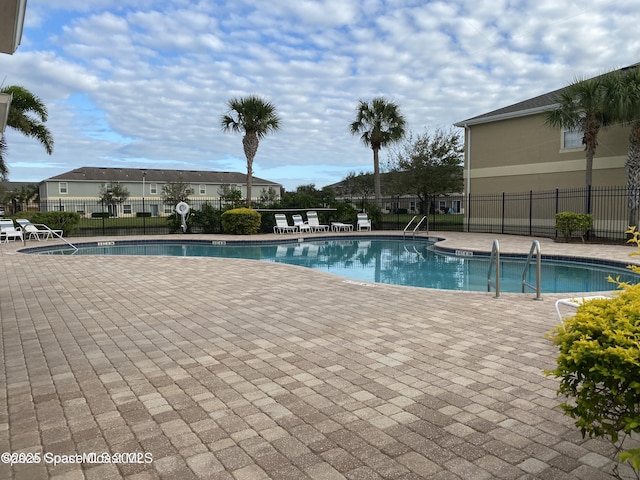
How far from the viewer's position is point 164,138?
3725 cm

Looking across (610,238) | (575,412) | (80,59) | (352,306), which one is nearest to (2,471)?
(575,412)

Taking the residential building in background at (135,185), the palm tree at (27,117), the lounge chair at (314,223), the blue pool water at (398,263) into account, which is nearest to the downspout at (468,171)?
the blue pool water at (398,263)

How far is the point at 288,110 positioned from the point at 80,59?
435 inches

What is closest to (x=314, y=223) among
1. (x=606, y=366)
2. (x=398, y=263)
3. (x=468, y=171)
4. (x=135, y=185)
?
(x=468, y=171)

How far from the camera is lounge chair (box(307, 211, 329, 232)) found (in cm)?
2162

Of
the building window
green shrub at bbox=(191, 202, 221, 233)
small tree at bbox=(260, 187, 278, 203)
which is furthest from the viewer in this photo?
small tree at bbox=(260, 187, 278, 203)

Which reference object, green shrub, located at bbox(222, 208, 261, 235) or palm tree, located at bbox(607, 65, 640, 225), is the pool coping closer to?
green shrub, located at bbox(222, 208, 261, 235)

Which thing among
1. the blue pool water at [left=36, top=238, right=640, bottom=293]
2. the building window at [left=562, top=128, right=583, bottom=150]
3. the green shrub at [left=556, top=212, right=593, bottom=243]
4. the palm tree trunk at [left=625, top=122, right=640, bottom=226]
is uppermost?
the building window at [left=562, top=128, right=583, bottom=150]

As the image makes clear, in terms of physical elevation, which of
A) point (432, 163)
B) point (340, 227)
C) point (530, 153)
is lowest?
point (340, 227)

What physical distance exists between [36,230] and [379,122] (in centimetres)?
1656

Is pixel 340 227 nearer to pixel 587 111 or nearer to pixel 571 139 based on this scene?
pixel 571 139

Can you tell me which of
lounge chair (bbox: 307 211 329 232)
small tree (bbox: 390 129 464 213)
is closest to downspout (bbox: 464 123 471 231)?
small tree (bbox: 390 129 464 213)

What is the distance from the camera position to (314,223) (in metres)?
21.7

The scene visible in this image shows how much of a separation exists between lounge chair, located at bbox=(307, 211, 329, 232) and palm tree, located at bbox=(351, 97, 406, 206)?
3.81 m
